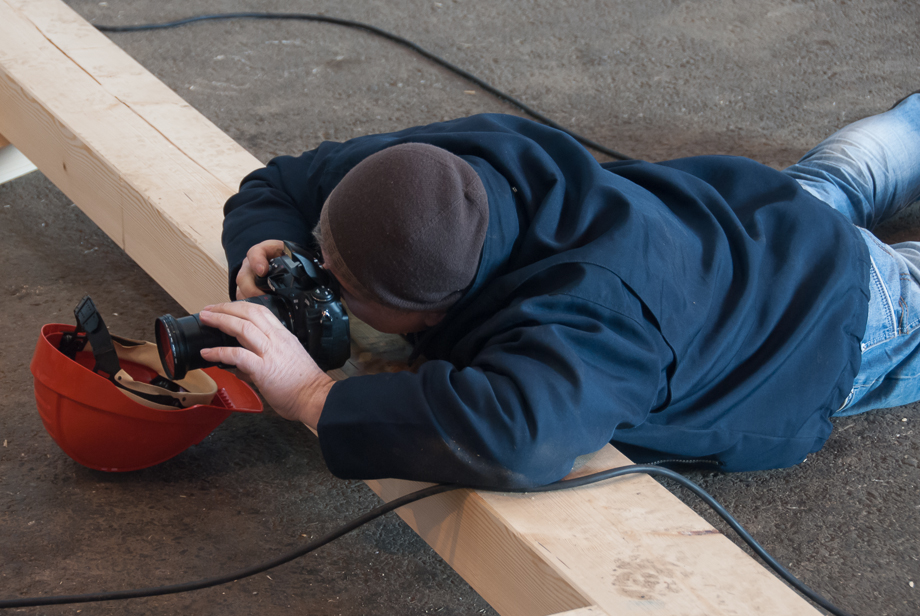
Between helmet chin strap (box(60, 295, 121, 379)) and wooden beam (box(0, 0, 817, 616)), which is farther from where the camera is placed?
helmet chin strap (box(60, 295, 121, 379))

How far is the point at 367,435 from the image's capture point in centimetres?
96

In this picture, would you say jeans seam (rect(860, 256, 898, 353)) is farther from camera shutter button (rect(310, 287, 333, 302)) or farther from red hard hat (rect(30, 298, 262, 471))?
red hard hat (rect(30, 298, 262, 471))

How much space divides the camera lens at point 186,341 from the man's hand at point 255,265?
138 millimetres

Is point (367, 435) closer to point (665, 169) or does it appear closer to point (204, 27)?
point (665, 169)

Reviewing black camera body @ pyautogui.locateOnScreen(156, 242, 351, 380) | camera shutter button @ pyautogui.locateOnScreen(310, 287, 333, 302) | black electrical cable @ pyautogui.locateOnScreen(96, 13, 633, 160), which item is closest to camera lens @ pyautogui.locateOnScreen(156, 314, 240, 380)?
black camera body @ pyautogui.locateOnScreen(156, 242, 351, 380)

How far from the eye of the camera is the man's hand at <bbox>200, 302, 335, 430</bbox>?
985 millimetres

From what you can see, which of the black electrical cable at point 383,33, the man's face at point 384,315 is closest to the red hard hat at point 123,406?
the man's face at point 384,315

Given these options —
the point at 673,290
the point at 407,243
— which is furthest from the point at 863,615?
the point at 407,243

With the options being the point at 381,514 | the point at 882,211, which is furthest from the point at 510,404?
the point at 882,211

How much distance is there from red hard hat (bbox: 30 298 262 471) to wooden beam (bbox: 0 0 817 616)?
0.59 feet

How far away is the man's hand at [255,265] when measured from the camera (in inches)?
44.6

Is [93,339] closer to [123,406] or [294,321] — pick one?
[123,406]

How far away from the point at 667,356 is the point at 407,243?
374 millimetres

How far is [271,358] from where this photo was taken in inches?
39.2
